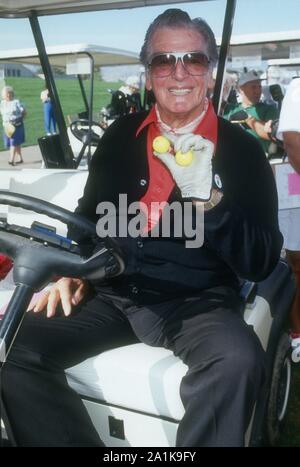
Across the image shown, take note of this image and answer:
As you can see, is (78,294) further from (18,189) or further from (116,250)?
(18,189)

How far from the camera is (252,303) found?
1.81m

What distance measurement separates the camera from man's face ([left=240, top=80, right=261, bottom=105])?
194 inches

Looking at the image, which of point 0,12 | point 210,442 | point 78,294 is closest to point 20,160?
point 0,12

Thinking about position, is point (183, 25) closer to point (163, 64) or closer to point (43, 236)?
point (163, 64)

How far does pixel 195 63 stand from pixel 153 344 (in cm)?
95

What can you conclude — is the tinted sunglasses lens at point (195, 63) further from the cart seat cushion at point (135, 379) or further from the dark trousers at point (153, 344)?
the cart seat cushion at point (135, 379)

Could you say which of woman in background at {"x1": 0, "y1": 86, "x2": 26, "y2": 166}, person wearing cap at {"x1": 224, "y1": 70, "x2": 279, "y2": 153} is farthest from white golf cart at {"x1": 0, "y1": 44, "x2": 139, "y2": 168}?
woman in background at {"x1": 0, "y1": 86, "x2": 26, "y2": 166}

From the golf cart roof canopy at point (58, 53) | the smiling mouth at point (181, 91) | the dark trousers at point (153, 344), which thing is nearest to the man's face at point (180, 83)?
the smiling mouth at point (181, 91)

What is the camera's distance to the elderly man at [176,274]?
53.2 inches

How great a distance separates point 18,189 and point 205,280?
1124 mm

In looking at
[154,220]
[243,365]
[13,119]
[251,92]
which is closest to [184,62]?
[154,220]

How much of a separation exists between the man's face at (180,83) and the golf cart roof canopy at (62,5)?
0.70 m

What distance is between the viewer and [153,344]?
1.59m

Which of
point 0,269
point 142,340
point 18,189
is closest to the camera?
point 142,340
